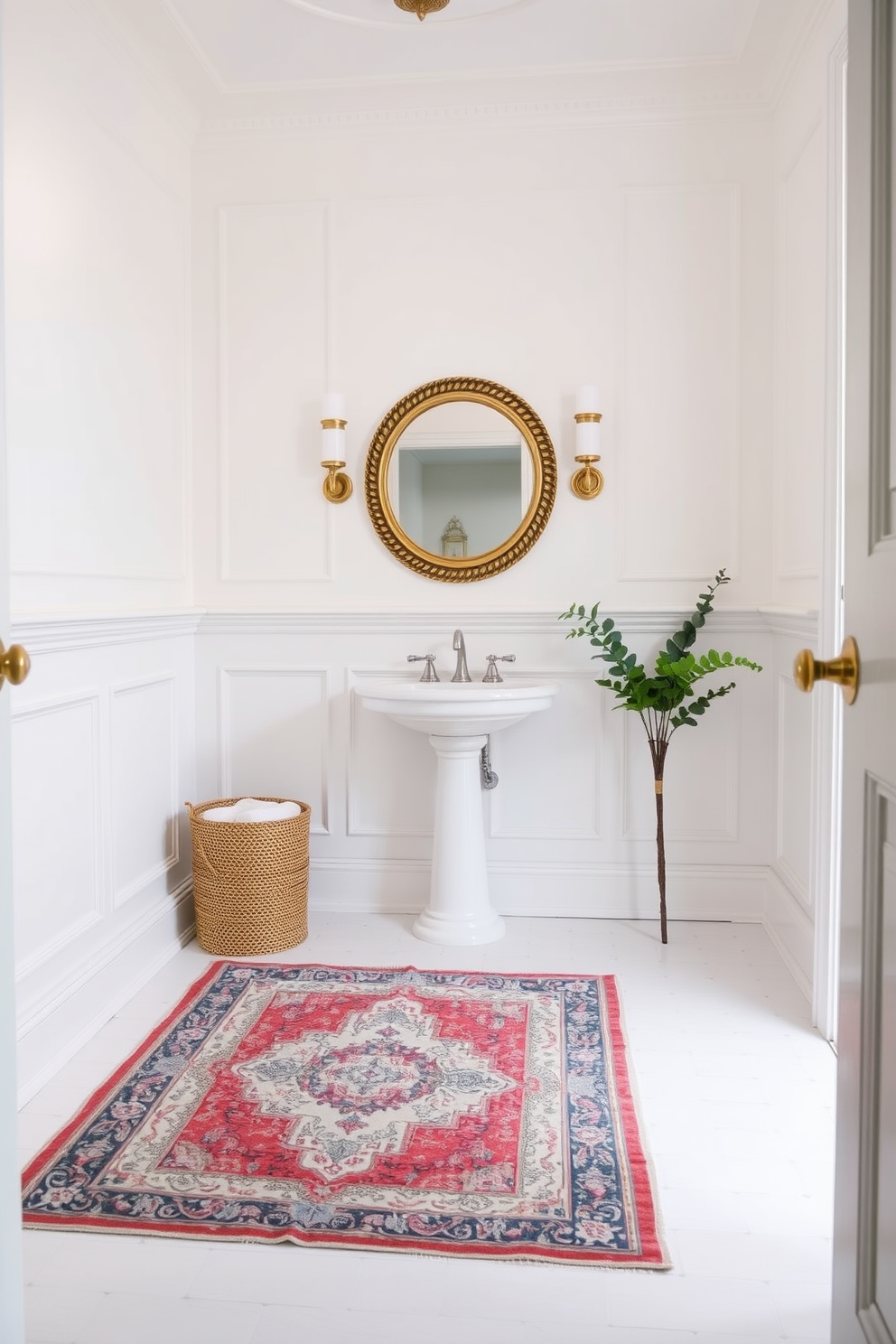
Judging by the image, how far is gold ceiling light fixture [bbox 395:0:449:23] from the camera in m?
2.73

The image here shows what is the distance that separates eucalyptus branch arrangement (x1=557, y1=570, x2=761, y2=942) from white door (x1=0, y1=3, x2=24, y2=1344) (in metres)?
2.27

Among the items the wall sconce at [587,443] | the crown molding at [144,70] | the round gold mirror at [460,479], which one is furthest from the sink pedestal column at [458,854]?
the crown molding at [144,70]

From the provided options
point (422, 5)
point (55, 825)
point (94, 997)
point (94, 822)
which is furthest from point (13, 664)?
point (422, 5)

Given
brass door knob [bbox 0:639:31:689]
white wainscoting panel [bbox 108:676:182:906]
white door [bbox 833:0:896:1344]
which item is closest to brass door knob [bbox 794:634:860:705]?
white door [bbox 833:0:896:1344]

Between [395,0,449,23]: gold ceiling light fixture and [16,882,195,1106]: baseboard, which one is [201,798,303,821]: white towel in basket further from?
[395,0,449,23]: gold ceiling light fixture

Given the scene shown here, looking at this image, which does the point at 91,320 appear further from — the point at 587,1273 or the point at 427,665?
the point at 587,1273

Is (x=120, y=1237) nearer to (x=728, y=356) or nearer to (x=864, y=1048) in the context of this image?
(x=864, y=1048)

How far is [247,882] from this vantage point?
3.18 metres

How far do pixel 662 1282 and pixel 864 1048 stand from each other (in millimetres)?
889

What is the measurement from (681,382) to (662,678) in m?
1.01

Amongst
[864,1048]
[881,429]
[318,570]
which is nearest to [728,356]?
[318,570]

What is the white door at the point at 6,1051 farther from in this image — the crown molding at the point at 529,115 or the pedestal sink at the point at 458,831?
the crown molding at the point at 529,115

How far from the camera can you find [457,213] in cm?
349

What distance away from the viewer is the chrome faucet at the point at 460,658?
3.50 m
